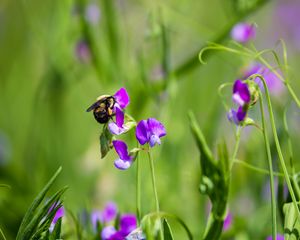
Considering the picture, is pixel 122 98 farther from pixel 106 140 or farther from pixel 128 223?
pixel 128 223

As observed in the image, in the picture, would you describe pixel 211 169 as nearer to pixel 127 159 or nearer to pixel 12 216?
pixel 127 159

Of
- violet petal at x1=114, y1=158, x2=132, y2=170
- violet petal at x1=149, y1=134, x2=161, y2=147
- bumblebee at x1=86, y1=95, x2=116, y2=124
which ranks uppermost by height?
bumblebee at x1=86, y1=95, x2=116, y2=124

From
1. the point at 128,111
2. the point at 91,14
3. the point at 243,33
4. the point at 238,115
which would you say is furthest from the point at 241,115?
the point at 91,14

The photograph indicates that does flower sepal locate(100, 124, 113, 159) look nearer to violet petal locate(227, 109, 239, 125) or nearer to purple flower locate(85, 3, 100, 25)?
violet petal locate(227, 109, 239, 125)

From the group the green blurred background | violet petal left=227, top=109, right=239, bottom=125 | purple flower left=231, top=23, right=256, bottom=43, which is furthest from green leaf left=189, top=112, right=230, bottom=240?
purple flower left=231, top=23, right=256, bottom=43

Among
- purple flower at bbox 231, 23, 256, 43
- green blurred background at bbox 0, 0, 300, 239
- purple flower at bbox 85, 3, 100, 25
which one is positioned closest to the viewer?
purple flower at bbox 231, 23, 256, 43

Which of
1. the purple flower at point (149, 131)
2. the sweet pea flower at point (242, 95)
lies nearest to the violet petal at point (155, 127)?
the purple flower at point (149, 131)

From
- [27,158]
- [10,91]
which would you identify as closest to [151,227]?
[27,158]
